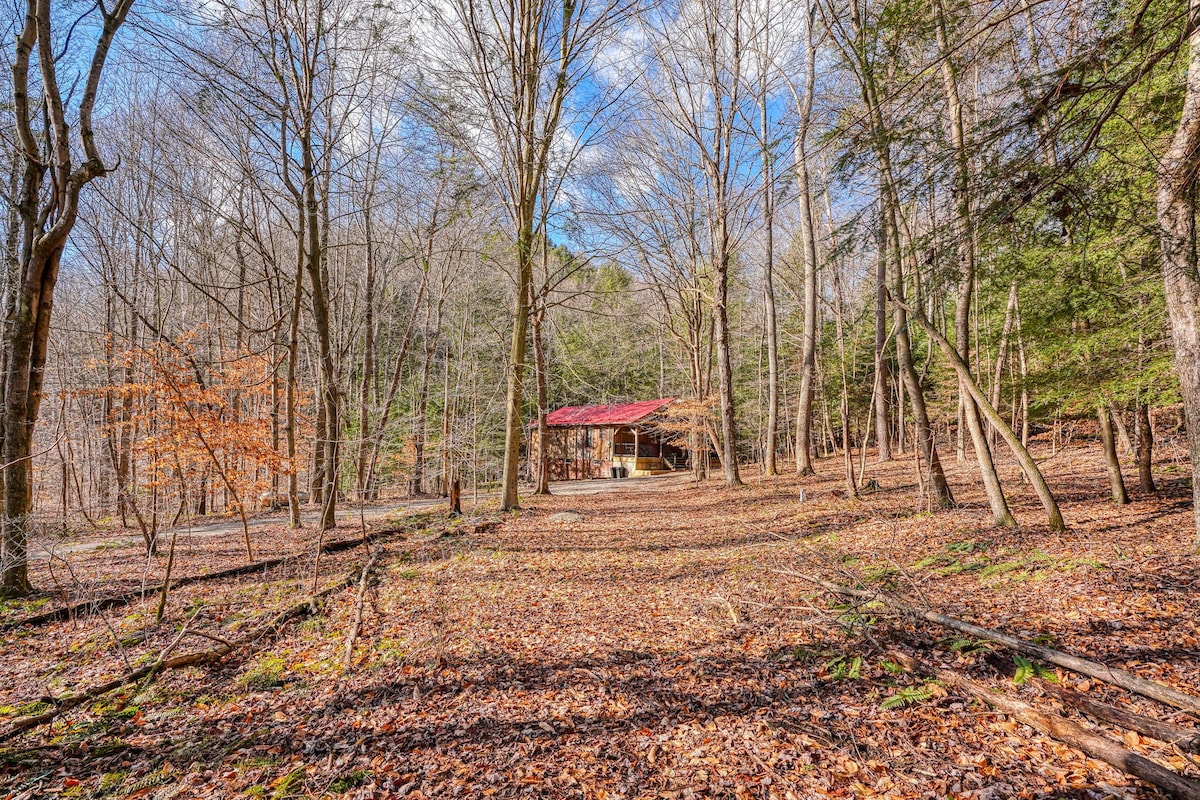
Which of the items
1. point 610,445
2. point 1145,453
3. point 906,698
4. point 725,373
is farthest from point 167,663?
point 610,445

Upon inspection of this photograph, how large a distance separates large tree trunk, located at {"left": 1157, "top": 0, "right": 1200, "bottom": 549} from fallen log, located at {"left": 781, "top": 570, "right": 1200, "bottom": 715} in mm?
2551

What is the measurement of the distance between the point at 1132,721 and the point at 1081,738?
1.04 ft

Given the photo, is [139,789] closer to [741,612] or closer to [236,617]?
[236,617]

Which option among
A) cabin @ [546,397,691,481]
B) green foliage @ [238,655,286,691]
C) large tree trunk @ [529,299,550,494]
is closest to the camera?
green foliage @ [238,655,286,691]

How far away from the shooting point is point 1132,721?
2596 millimetres

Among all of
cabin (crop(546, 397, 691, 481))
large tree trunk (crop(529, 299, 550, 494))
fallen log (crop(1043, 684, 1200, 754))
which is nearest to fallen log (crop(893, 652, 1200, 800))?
fallen log (crop(1043, 684, 1200, 754))

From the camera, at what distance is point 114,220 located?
46.8 feet

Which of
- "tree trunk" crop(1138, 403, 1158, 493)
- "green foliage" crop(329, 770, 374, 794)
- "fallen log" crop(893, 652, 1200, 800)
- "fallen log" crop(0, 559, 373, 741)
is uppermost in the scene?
"tree trunk" crop(1138, 403, 1158, 493)

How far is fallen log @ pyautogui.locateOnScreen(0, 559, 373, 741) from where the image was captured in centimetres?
342

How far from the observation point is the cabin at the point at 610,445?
78.7ft

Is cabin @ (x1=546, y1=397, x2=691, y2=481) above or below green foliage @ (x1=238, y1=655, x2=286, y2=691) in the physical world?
above

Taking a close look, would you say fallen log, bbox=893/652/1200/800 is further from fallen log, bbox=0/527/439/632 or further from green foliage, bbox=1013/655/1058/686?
fallen log, bbox=0/527/439/632

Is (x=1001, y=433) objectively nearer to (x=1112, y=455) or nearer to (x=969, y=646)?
(x=1112, y=455)

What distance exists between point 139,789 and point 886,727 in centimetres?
406
